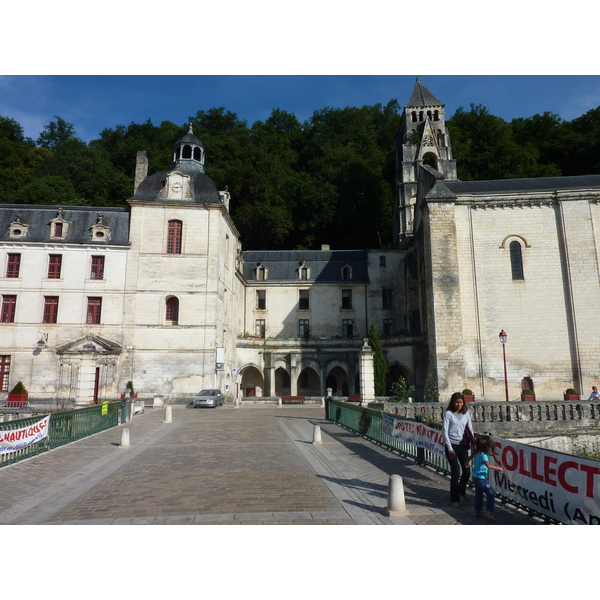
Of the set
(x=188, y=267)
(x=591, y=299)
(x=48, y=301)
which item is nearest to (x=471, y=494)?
(x=591, y=299)

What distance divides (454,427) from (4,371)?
30217 mm

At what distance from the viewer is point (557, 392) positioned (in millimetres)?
25656

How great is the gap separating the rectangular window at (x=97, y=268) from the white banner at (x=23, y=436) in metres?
20.2

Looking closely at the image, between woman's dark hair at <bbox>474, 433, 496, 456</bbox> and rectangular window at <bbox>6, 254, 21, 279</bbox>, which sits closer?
woman's dark hair at <bbox>474, 433, 496, 456</bbox>

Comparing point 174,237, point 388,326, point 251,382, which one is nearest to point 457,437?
point 174,237

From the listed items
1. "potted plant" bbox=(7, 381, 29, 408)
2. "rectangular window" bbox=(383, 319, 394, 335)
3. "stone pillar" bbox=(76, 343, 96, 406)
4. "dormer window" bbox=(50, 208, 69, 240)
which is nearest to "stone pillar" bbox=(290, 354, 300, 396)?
"rectangular window" bbox=(383, 319, 394, 335)

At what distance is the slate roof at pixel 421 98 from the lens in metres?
44.7

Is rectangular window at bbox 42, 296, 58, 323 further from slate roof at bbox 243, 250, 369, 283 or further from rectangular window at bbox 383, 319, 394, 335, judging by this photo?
rectangular window at bbox 383, 319, 394, 335

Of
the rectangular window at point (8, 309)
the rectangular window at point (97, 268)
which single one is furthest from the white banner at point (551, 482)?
the rectangular window at point (8, 309)

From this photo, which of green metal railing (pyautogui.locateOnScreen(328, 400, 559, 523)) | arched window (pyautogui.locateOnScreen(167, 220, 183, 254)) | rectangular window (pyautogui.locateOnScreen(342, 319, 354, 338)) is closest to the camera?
green metal railing (pyautogui.locateOnScreen(328, 400, 559, 523))

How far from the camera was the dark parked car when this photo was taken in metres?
26.3

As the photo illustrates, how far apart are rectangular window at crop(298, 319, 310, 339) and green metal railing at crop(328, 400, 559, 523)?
783 inches

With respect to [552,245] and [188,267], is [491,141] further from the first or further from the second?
[188,267]

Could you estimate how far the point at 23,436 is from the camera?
10555mm
